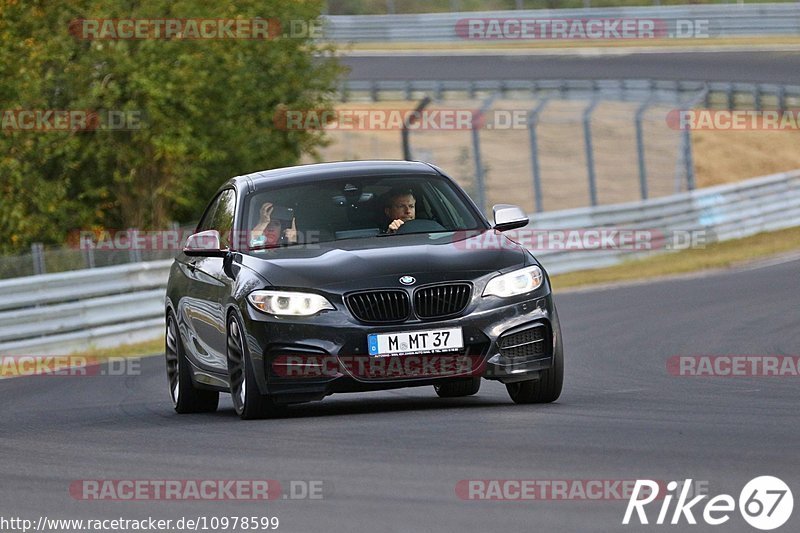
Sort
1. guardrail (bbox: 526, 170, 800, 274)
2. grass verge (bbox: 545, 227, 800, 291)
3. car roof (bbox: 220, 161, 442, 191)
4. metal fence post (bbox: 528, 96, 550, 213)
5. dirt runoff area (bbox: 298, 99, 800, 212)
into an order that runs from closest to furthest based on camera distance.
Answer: car roof (bbox: 220, 161, 442, 191) < grass verge (bbox: 545, 227, 800, 291) < metal fence post (bbox: 528, 96, 550, 213) < guardrail (bbox: 526, 170, 800, 274) < dirt runoff area (bbox: 298, 99, 800, 212)

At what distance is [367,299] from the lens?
991 cm

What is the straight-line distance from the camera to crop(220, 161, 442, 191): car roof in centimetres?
1137

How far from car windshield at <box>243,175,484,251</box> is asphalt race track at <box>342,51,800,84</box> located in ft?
110

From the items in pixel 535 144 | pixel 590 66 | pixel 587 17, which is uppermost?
pixel 587 17

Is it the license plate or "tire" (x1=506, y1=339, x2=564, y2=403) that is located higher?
the license plate

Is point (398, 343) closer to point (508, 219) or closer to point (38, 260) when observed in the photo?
point (508, 219)

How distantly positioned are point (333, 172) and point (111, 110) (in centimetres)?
1662

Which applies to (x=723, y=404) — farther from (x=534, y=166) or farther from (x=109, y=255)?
(x=534, y=166)

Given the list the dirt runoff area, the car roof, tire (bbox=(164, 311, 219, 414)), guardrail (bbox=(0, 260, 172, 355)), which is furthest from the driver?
the dirt runoff area

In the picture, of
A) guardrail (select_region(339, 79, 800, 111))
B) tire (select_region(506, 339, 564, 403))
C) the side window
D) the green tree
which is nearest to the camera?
tire (select_region(506, 339, 564, 403))

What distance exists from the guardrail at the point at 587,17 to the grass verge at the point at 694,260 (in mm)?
20396

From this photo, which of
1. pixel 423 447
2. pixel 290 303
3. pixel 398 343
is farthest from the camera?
pixel 290 303

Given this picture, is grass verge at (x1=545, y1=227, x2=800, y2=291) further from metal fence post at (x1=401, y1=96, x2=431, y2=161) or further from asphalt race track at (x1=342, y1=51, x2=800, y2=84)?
asphalt race track at (x1=342, y1=51, x2=800, y2=84)

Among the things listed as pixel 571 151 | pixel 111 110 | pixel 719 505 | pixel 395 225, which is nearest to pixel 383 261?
pixel 395 225
